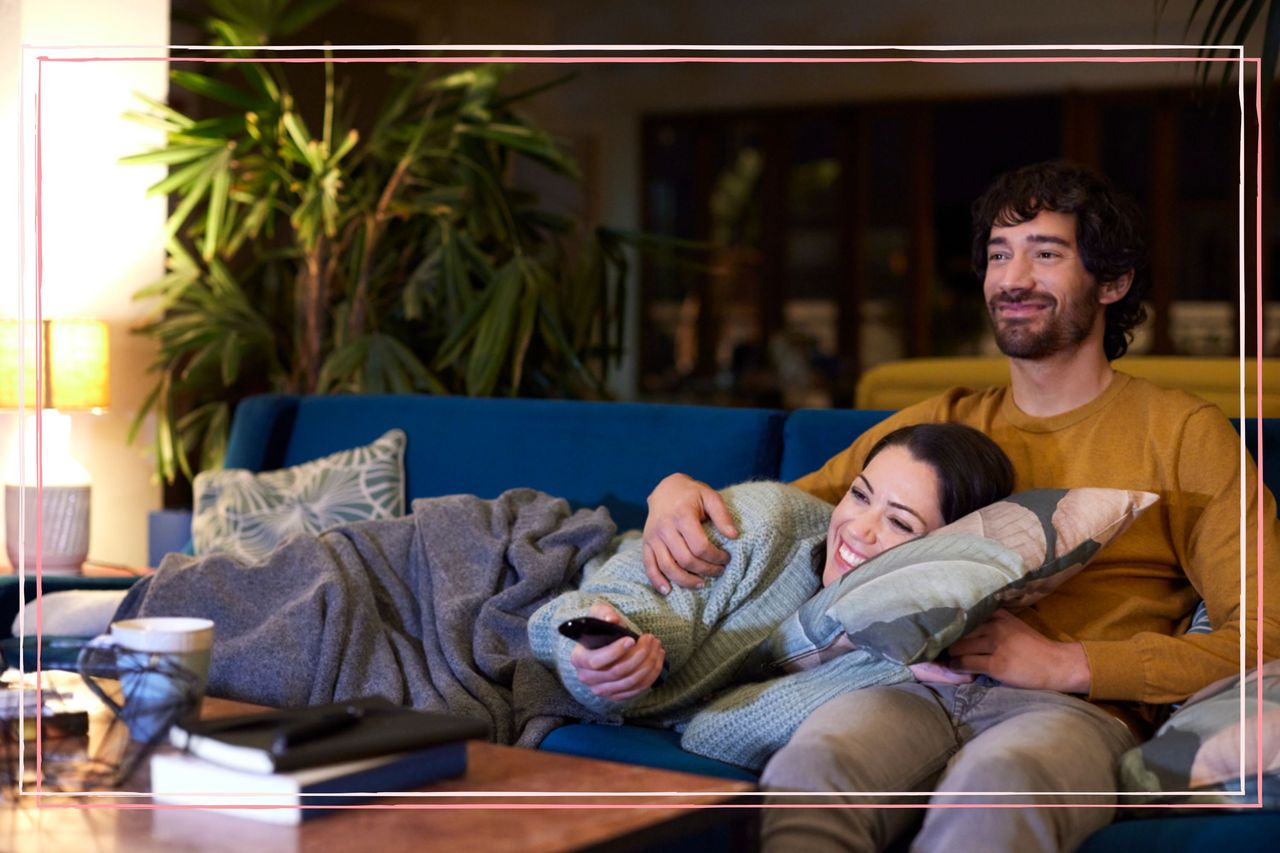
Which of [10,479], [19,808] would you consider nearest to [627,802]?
[19,808]

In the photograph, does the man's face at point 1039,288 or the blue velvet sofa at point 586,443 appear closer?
the man's face at point 1039,288

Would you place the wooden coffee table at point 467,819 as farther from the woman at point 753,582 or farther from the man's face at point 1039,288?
the man's face at point 1039,288

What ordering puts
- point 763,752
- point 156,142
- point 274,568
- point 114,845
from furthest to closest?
point 156,142, point 274,568, point 763,752, point 114,845

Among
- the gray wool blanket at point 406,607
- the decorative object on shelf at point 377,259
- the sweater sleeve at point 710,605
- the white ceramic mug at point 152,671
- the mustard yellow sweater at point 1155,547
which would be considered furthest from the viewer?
the decorative object on shelf at point 377,259

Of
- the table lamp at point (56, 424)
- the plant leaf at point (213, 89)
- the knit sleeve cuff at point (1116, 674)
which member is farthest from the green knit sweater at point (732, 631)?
the plant leaf at point (213, 89)

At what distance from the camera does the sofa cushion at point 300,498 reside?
254 cm

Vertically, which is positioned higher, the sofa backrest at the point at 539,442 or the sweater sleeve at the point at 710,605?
the sofa backrest at the point at 539,442

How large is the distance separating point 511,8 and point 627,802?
605cm

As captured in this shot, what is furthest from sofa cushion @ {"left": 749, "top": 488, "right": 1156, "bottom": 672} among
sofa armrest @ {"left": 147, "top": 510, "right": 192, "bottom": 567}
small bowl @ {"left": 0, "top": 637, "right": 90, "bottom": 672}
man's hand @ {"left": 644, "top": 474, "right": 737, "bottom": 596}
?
sofa armrest @ {"left": 147, "top": 510, "right": 192, "bottom": 567}

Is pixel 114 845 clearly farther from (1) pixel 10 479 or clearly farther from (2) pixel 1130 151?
(2) pixel 1130 151

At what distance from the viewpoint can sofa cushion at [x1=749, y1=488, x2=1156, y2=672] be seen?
150 cm

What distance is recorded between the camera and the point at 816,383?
7.22m

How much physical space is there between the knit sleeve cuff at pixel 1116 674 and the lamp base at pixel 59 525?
2.11 meters

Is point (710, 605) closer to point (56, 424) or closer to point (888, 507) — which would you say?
point (888, 507)
